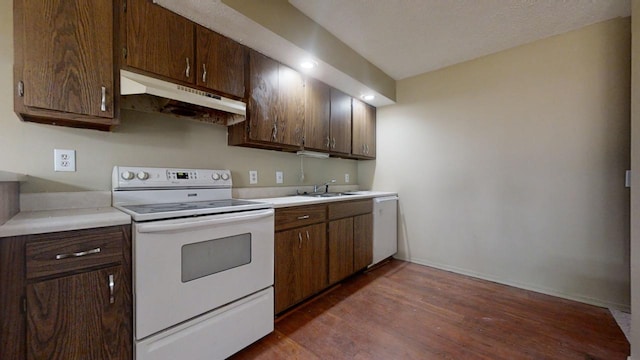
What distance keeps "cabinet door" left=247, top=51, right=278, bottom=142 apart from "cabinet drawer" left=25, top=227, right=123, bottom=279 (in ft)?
3.61

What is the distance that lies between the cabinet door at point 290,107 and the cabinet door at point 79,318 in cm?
145

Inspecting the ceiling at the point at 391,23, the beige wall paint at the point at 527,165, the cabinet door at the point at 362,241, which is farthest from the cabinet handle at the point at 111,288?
the beige wall paint at the point at 527,165

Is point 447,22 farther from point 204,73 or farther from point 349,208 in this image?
point 204,73

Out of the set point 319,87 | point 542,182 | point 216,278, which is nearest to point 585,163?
point 542,182

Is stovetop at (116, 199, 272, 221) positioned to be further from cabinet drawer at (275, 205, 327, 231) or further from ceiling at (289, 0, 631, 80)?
ceiling at (289, 0, 631, 80)

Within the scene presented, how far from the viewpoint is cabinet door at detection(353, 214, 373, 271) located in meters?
2.57

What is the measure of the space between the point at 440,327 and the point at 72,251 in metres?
2.18

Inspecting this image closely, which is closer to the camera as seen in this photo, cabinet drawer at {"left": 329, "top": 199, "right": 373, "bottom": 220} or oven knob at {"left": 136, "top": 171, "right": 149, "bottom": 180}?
oven knob at {"left": 136, "top": 171, "right": 149, "bottom": 180}

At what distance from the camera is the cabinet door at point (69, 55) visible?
1125 millimetres

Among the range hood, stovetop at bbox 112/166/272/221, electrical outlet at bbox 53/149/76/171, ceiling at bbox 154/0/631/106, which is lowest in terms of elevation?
stovetop at bbox 112/166/272/221

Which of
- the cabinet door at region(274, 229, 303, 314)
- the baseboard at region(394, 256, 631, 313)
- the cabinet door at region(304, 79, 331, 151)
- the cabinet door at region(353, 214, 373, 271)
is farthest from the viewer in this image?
the cabinet door at region(353, 214, 373, 271)

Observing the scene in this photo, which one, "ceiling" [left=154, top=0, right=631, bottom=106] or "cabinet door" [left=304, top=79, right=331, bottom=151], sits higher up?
"ceiling" [left=154, top=0, right=631, bottom=106]

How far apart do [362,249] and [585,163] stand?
2084 mm

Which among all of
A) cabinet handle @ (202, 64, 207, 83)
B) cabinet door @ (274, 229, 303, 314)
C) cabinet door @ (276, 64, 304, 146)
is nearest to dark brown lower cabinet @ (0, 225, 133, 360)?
cabinet door @ (274, 229, 303, 314)
